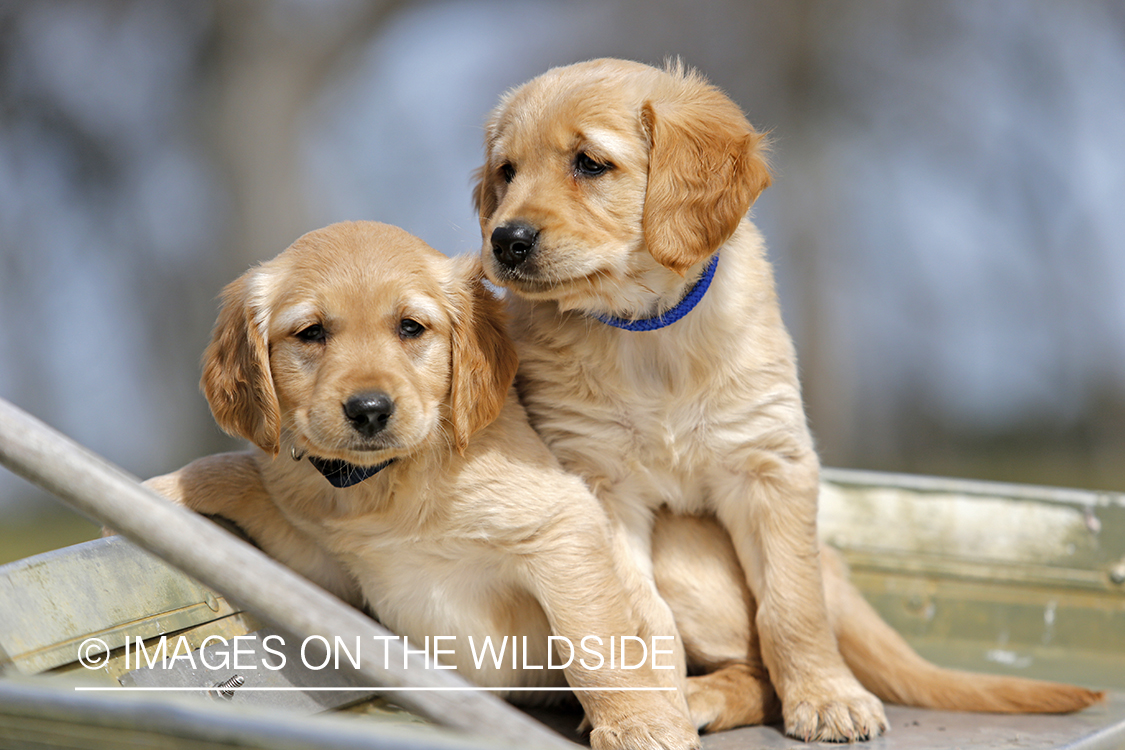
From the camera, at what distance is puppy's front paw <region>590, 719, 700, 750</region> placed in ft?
8.27

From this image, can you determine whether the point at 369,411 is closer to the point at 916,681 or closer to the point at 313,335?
the point at 313,335

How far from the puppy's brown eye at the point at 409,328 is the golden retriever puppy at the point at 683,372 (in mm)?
252

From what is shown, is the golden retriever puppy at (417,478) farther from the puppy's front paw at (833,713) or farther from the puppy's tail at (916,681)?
the puppy's tail at (916,681)

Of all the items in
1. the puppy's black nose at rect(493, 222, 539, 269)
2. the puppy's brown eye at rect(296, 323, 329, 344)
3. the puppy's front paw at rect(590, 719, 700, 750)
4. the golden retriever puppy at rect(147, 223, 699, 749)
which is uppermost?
the puppy's black nose at rect(493, 222, 539, 269)

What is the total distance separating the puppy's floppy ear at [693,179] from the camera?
273cm

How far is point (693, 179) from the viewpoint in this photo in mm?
2762

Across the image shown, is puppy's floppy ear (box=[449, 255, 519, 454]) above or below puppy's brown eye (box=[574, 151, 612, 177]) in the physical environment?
below

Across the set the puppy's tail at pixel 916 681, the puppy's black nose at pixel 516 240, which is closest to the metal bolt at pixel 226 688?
the puppy's black nose at pixel 516 240

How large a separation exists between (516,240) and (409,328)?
360 millimetres

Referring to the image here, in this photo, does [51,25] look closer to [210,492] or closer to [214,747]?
[210,492]

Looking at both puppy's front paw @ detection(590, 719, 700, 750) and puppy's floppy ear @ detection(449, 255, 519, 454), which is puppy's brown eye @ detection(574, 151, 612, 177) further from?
puppy's front paw @ detection(590, 719, 700, 750)

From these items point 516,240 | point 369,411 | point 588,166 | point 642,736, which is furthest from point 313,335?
point 642,736

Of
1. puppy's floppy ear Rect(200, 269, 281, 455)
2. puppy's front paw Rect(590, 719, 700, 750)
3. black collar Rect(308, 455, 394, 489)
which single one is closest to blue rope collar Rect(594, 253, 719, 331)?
black collar Rect(308, 455, 394, 489)

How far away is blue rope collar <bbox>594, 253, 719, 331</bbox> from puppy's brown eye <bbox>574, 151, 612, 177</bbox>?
409 mm
